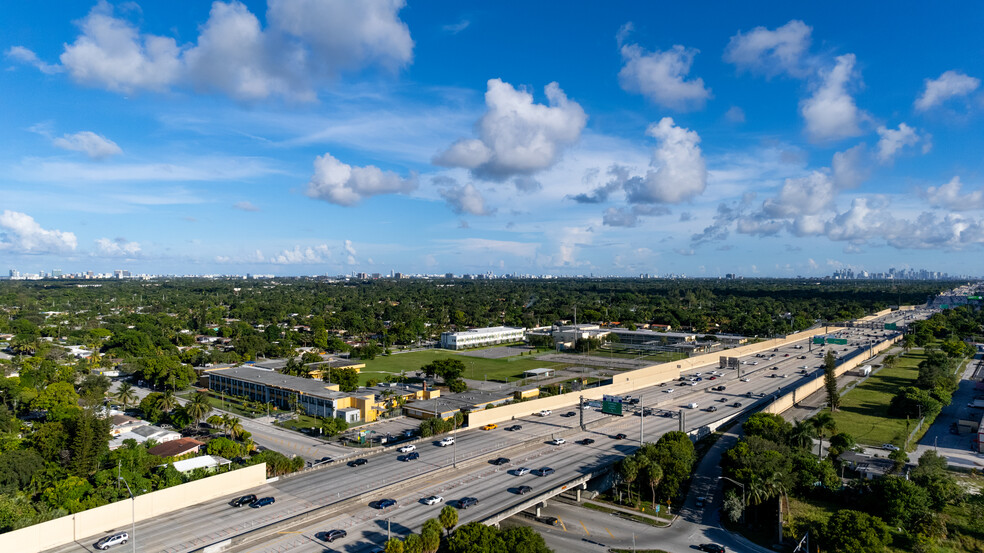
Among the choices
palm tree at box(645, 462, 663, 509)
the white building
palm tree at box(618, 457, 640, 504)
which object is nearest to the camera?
palm tree at box(645, 462, 663, 509)

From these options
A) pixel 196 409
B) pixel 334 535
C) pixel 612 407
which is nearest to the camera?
pixel 334 535

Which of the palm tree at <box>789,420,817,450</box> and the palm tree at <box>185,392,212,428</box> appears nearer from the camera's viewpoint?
the palm tree at <box>789,420,817,450</box>

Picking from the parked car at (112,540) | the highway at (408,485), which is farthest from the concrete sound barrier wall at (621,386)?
the parked car at (112,540)

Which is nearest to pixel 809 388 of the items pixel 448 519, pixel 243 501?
pixel 448 519

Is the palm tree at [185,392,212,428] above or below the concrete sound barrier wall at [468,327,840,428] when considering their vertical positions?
above

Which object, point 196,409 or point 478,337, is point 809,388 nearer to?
point 478,337

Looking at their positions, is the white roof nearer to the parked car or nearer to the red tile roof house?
the red tile roof house

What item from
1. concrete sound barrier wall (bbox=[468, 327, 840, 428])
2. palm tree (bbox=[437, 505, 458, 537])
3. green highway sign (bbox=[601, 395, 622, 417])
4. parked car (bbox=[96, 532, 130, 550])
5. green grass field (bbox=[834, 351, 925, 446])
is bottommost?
green grass field (bbox=[834, 351, 925, 446])

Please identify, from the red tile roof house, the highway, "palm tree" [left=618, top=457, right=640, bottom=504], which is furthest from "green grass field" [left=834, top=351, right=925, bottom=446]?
the red tile roof house
